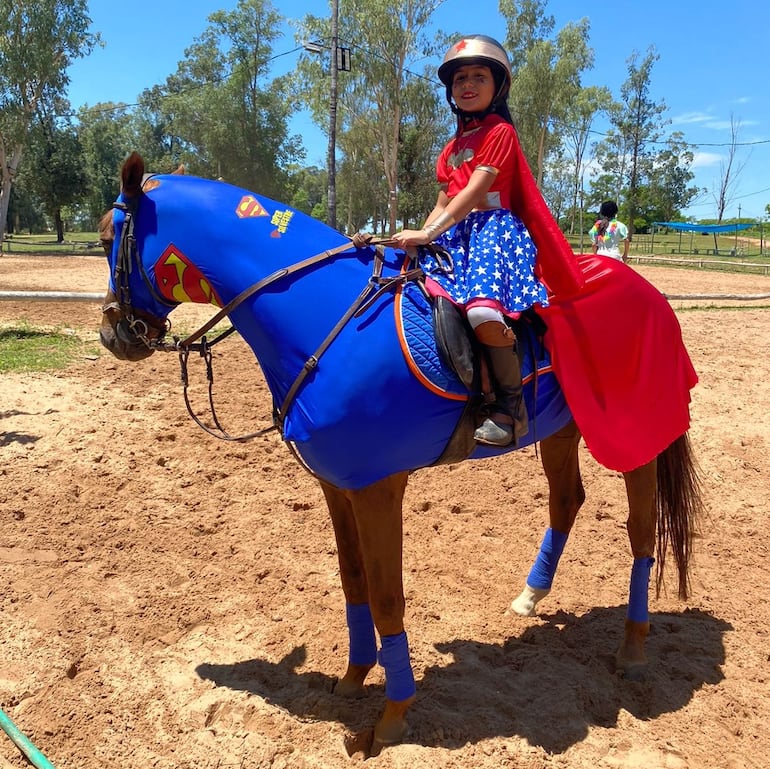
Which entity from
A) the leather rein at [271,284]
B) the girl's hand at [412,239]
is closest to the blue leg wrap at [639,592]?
the leather rein at [271,284]


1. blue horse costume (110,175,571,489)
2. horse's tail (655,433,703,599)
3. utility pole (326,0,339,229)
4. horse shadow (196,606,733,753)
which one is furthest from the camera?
utility pole (326,0,339,229)

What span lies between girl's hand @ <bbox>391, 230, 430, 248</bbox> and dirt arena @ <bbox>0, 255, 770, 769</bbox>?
6.51 ft

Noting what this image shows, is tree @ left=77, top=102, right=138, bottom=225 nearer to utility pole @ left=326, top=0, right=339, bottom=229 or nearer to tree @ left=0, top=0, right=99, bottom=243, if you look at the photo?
tree @ left=0, top=0, right=99, bottom=243

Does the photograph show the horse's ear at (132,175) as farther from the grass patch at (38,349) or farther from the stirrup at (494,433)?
the grass patch at (38,349)

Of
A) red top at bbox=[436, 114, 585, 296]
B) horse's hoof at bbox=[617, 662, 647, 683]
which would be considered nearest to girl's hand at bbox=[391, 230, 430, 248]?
red top at bbox=[436, 114, 585, 296]

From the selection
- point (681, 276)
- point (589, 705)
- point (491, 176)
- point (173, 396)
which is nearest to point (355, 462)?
point (491, 176)

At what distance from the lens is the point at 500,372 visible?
242 cm

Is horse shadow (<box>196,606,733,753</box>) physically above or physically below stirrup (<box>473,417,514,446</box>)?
below

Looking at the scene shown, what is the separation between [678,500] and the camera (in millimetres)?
3322

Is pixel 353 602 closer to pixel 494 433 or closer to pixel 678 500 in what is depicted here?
pixel 494 433

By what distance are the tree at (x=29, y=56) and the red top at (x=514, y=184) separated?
28.5 meters

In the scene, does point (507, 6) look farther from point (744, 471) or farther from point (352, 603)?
point (352, 603)

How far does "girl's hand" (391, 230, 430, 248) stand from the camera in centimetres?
233

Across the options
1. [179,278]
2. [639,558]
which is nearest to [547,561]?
[639,558]
